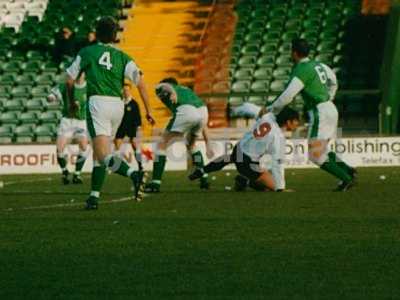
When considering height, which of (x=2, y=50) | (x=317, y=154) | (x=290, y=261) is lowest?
(x=2, y=50)

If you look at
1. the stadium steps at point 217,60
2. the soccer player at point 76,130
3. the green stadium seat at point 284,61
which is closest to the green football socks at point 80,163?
the soccer player at point 76,130

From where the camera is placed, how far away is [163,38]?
124 ft

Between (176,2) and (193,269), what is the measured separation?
99.3ft

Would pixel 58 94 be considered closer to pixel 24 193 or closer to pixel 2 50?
pixel 24 193

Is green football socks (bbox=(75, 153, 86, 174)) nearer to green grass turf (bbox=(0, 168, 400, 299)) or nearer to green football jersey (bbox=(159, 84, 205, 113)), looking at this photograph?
green football jersey (bbox=(159, 84, 205, 113))

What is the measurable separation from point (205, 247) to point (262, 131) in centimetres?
913

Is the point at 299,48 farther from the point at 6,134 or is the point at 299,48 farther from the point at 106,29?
the point at 6,134

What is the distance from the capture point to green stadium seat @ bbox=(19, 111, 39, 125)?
34906mm

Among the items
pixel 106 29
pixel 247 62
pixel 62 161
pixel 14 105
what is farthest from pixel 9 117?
pixel 106 29

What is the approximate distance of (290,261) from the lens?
10.0m

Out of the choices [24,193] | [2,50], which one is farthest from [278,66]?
[24,193]

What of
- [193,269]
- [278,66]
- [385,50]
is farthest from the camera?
[278,66]

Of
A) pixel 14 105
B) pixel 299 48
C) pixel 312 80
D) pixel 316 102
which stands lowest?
pixel 14 105

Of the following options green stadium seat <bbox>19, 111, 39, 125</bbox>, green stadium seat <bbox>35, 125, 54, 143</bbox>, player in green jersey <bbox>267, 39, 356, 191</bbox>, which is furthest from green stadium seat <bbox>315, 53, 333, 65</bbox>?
player in green jersey <bbox>267, 39, 356, 191</bbox>
